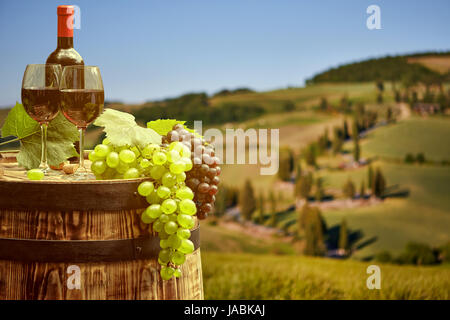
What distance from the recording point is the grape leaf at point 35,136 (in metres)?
2.19

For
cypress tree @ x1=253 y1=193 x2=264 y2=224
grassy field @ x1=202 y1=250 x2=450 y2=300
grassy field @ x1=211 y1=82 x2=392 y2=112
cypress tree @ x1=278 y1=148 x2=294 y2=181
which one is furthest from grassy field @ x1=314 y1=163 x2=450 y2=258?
grassy field @ x1=202 y1=250 x2=450 y2=300

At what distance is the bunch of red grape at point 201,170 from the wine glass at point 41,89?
0.51 metres

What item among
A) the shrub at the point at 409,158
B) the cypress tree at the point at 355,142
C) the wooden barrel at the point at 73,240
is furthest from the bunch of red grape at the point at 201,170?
the shrub at the point at 409,158

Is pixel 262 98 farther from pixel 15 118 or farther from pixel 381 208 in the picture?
pixel 15 118

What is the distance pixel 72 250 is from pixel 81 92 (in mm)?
619

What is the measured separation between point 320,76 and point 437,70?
2343 mm

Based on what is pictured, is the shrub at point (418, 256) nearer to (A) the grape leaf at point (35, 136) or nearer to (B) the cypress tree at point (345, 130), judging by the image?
(B) the cypress tree at point (345, 130)

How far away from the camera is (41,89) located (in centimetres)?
200

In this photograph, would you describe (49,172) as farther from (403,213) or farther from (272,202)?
(403,213)

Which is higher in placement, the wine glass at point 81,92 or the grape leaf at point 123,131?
the wine glass at point 81,92

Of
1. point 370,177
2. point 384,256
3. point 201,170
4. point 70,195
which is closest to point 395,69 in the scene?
point 370,177

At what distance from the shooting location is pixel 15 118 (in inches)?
86.4

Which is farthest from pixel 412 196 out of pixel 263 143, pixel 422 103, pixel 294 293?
pixel 294 293
